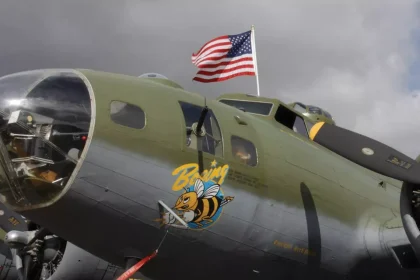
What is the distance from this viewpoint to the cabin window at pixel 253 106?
30.9 feet

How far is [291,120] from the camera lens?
9805 mm

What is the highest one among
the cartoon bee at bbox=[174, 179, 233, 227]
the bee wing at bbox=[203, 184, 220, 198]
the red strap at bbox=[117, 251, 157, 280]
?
the bee wing at bbox=[203, 184, 220, 198]

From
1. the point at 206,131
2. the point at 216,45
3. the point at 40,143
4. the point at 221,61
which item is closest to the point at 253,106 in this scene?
the point at 206,131

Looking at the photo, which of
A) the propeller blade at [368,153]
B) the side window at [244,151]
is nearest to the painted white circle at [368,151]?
the propeller blade at [368,153]

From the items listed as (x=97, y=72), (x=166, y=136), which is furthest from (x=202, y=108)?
(x=97, y=72)

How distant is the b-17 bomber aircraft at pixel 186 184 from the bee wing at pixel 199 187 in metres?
0.01

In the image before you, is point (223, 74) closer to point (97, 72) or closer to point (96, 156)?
point (97, 72)

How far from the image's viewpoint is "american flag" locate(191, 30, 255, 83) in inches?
514

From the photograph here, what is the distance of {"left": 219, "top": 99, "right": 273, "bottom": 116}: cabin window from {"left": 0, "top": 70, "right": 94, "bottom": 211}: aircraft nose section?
13.4 ft

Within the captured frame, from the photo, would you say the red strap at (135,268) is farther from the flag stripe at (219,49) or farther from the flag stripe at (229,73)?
the flag stripe at (219,49)

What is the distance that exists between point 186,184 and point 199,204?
32 cm

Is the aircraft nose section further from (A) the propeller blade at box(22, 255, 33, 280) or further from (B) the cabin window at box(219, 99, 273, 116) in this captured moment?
(A) the propeller blade at box(22, 255, 33, 280)

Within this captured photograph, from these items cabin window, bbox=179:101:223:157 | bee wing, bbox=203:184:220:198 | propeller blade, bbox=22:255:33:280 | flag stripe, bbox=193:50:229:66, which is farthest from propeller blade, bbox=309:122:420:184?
propeller blade, bbox=22:255:33:280

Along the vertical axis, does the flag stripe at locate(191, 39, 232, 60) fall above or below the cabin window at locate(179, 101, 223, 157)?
above
